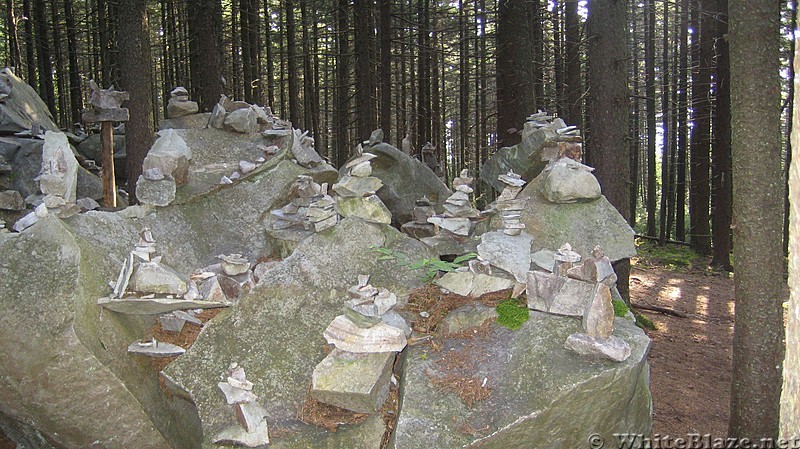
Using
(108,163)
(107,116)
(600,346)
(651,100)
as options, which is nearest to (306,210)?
(600,346)

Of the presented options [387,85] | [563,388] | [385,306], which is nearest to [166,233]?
[385,306]

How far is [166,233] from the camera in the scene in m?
6.98

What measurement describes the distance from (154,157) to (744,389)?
6.78 meters

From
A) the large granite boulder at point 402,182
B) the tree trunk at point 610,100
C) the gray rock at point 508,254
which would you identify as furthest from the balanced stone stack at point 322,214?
the large granite boulder at point 402,182

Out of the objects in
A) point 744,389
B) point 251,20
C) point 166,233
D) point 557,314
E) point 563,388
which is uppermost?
point 251,20

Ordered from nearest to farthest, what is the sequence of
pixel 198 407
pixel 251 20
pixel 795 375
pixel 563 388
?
pixel 795 375 → pixel 563 388 → pixel 198 407 → pixel 251 20

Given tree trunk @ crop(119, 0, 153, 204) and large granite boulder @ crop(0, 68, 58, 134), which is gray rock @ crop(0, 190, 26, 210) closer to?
tree trunk @ crop(119, 0, 153, 204)

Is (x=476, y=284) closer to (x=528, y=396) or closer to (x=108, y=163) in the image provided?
(x=528, y=396)

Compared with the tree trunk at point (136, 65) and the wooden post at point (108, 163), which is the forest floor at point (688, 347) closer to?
the wooden post at point (108, 163)

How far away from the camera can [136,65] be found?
1049cm

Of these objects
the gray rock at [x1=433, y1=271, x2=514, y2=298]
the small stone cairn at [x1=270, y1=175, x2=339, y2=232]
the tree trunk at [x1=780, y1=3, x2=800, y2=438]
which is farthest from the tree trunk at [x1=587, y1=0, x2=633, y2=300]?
the tree trunk at [x1=780, y1=3, x2=800, y2=438]

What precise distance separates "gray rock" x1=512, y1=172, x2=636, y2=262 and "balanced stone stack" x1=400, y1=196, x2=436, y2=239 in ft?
9.19

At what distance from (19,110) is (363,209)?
12.2 meters

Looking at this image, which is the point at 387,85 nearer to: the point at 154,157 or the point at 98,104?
the point at 98,104
